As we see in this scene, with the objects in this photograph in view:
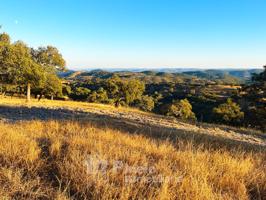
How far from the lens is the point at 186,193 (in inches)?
111

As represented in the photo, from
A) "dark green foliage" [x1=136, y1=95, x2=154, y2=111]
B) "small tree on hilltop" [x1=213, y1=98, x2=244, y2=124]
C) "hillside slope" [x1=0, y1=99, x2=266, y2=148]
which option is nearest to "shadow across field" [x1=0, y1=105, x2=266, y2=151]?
"hillside slope" [x1=0, y1=99, x2=266, y2=148]

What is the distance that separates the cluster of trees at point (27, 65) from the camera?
27984mm

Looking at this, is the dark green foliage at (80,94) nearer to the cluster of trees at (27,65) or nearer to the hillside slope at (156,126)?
the cluster of trees at (27,65)

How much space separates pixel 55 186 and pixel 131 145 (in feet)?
7.47

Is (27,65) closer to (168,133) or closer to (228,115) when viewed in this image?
(168,133)

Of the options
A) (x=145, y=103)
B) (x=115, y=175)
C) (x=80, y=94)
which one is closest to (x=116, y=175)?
(x=115, y=175)

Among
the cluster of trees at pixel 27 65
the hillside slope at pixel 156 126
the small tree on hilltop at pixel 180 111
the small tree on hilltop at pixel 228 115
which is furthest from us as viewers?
→ the small tree on hilltop at pixel 180 111

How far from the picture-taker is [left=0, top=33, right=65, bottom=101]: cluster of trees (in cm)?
2798

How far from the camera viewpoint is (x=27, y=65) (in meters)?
29.8

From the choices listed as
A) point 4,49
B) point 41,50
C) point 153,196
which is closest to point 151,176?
point 153,196

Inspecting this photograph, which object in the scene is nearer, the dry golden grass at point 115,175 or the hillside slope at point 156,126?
the dry golden grass at point 115,175

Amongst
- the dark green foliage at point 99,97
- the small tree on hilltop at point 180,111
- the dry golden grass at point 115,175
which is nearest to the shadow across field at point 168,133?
the dry golden grass at point 115,175

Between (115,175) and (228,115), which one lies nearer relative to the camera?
(115,175)

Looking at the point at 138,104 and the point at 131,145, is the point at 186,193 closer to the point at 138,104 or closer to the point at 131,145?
the point at 131,145
